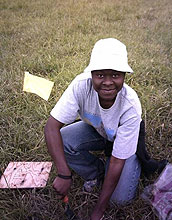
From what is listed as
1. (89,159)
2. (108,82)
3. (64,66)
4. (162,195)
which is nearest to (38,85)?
(64,66)

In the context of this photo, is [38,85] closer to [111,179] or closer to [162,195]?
[111,179]

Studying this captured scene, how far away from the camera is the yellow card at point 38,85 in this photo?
8.07ft

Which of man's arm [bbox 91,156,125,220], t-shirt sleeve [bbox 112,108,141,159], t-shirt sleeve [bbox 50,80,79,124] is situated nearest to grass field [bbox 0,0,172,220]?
man's arm [bbox 91,156,125,220]

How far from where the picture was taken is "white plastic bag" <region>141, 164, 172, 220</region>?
145 centimetres

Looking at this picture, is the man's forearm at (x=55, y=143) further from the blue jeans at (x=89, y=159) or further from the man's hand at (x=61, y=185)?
the blue jeans at (x=89, y=159)

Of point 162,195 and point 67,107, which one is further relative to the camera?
point 162,195

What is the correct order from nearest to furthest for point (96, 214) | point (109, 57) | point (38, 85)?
point (109, 57) → point (96, 214) → point (38, 85)

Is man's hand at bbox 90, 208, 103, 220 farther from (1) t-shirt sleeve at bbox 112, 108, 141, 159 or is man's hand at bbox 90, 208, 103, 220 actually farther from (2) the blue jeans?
(1) t-shirt sleeve at bbox 112, 108, 141, 159

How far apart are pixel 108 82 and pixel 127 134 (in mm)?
312

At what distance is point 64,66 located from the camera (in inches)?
117

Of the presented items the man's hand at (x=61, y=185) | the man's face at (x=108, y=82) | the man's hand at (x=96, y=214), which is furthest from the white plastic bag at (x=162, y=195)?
the man's face at (x=108, y=82)

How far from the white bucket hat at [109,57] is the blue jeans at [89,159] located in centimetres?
61

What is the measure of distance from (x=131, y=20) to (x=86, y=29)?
1002 mm

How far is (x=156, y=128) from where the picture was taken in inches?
82.8
